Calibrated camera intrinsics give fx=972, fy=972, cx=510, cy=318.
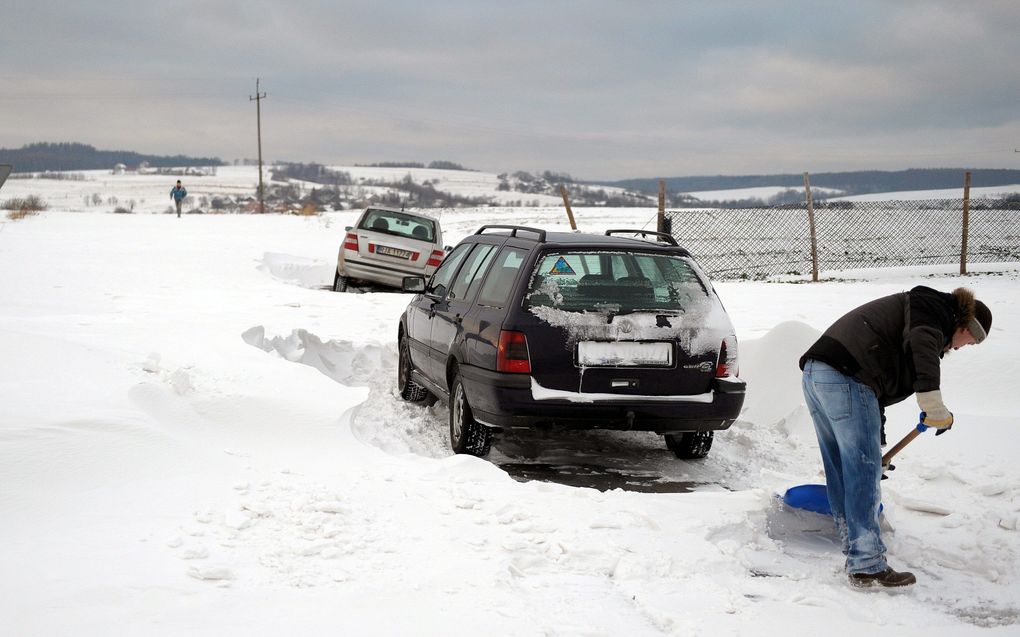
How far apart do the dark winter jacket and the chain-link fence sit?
1382 centimetres

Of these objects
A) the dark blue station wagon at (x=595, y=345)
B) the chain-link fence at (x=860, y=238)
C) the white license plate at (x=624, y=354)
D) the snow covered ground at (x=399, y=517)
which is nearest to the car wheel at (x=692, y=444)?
the snow covered ground at (x=399, y=517)

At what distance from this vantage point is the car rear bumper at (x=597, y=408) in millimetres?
5977

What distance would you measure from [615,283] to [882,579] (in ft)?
8.54

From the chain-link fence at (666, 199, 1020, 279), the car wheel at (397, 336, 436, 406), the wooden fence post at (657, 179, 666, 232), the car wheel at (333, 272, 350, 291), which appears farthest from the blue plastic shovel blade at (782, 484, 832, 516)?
the chain-link fence at (666, 199, 1020, 279)

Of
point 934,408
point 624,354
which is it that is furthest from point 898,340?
point 624,354

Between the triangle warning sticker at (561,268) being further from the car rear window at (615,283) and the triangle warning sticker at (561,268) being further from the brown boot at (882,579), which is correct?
the brown boot at (882,579)

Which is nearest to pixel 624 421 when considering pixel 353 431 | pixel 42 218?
pixel 353 431

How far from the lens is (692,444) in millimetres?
6918

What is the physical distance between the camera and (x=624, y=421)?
6.08 metres

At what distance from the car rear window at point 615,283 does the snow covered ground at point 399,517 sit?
115 centimetres

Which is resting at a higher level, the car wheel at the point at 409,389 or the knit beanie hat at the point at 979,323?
the knit beanie hat at the point at 979,323

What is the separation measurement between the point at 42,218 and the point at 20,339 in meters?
29.9

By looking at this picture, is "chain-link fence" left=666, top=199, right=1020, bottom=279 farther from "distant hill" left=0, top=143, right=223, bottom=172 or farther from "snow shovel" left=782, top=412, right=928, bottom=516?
"distant hill" left=0, top=143, right=223, bottom=172

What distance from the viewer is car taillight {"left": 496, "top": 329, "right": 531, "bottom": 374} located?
599 cm
